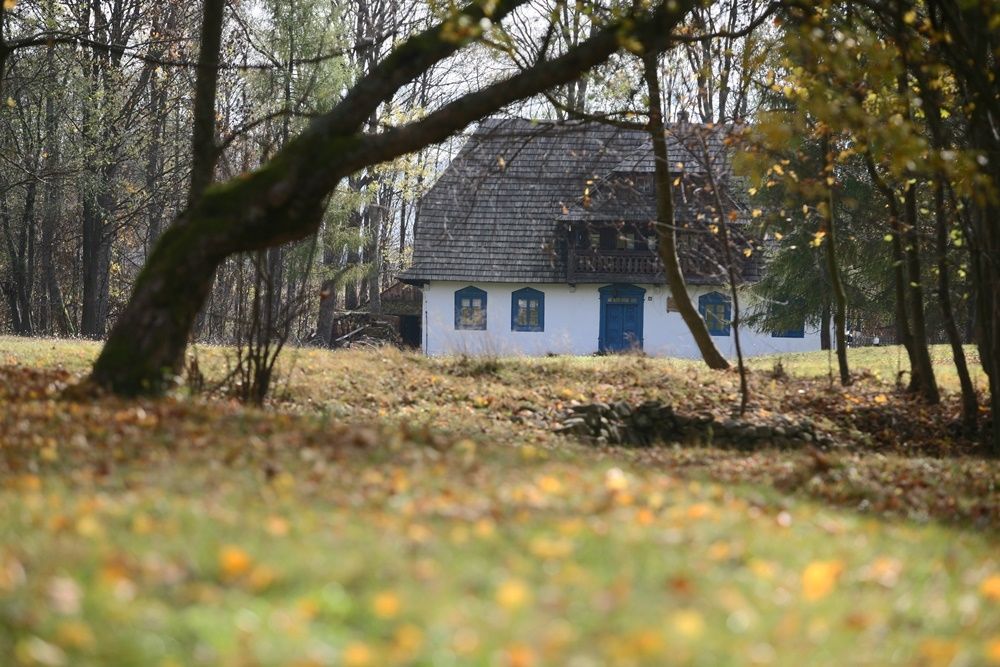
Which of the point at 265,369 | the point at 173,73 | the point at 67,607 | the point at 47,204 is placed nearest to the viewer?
the point at 67,607

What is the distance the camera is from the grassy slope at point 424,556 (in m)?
4.00

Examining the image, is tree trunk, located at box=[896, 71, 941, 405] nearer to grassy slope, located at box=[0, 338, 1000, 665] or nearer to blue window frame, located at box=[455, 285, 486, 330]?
grassy slope, located at box=[0, 338, 1000, 665]

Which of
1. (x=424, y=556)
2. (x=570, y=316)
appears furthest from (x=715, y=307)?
(x=424, y=556)

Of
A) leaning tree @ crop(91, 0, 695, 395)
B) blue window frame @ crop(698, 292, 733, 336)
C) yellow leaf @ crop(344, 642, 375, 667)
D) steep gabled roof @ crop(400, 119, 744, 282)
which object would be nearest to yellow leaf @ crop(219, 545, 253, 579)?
yellow leaf @ crop(344, 642, 375, 667)

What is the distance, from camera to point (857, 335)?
50031 millimetres

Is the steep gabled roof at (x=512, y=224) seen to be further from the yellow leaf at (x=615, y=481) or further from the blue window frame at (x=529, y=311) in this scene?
the yellow leaf at (x=615, y=481)

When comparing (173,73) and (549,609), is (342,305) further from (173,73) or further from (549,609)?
(549,609)

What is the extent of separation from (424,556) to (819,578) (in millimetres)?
1760

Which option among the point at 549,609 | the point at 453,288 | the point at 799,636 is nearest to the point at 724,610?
the point at 799,636

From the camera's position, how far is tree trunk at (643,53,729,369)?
56.0 ft

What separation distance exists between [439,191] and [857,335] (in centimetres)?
2035

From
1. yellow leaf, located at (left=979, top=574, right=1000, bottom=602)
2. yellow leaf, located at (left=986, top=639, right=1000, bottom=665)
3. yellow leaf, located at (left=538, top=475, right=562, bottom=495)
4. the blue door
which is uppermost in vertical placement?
the blue door

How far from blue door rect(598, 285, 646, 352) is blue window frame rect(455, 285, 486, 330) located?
13.1 feet

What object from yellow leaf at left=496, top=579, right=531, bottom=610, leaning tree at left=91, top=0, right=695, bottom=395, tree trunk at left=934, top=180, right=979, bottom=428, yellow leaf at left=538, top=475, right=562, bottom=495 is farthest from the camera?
tree trunk at left=934, top=180, right=979, bottom=428
